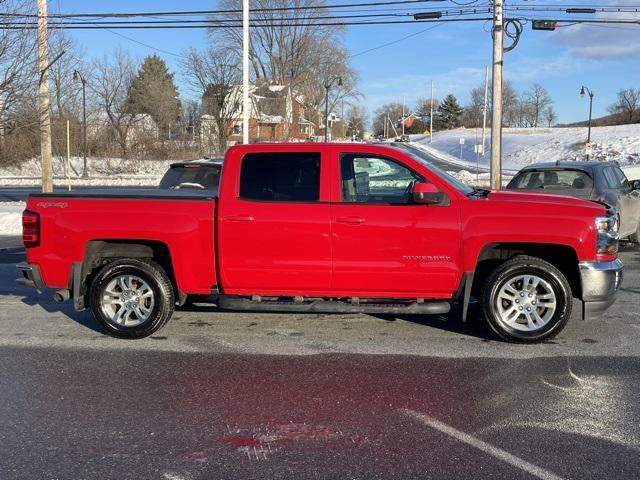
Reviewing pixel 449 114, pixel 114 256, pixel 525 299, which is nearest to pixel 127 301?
pixel 114 256

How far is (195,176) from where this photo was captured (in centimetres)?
956

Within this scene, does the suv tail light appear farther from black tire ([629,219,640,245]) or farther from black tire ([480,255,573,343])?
black tire ([629,219,640,245])

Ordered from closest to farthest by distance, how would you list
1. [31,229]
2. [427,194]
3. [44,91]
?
[427,194] < [31,229] < [44,91]

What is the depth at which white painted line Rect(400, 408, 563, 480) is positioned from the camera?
3391 mm

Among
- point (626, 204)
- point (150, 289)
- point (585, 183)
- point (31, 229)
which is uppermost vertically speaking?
point (585, 183)

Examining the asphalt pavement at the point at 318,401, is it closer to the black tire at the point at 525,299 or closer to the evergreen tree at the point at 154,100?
the black tire at the point at 525,299

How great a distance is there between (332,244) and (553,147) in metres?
59.0

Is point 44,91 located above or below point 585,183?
above

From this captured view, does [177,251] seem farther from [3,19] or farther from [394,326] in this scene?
[3,19]

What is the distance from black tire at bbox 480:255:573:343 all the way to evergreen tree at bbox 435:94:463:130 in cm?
11889

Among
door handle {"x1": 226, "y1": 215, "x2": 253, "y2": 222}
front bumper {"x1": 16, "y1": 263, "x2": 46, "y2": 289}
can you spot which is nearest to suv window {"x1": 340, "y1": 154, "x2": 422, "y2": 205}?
door handle {"x1": 226, "y1": 215, "x2": 253, "y2": 222}

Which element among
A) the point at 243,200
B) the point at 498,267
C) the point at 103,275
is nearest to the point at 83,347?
the point at 103,275

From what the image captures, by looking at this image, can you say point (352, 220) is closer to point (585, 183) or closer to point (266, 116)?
point (585, 183)

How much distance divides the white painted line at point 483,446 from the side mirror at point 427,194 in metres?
2.07
